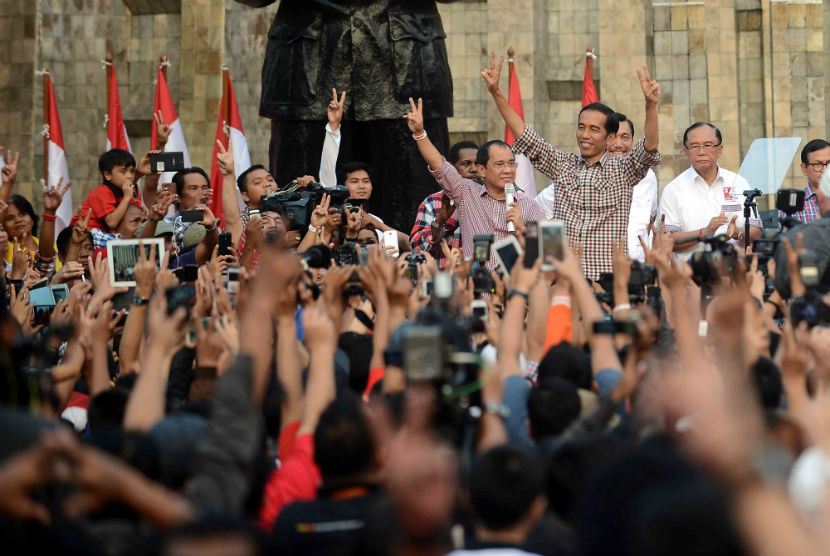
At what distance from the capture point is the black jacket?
9914 mm

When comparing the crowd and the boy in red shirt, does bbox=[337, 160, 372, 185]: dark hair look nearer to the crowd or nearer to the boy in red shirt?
the crowd

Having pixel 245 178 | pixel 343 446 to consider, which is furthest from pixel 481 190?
pixel 343 446

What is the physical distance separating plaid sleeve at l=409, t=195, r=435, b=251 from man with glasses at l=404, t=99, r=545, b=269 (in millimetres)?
302

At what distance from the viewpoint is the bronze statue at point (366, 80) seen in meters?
9.91

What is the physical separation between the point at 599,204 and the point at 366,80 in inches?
81.0

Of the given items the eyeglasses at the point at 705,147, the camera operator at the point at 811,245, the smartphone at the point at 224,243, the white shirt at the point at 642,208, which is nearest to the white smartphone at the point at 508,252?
the camera operator at the point at 811,245

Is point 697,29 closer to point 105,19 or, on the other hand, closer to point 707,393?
point 105,19

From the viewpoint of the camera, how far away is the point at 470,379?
4.38 meters

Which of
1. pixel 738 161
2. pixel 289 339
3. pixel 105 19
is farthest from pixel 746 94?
pixel 289 339

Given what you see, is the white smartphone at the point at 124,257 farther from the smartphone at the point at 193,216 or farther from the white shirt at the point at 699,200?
the white shirt at the point at 699,200

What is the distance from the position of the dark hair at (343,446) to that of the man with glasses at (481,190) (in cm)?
531

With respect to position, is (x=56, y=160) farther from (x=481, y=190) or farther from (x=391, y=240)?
(x=391, y=240)

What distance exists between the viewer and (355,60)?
9.97 meters

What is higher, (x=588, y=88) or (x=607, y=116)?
(x=588, y=88)
